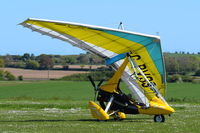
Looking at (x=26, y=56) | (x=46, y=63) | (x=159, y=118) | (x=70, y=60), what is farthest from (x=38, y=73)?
(x=159, y=118)

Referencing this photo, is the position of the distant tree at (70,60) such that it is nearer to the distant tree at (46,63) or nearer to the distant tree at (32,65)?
the distant tree at (46,63)

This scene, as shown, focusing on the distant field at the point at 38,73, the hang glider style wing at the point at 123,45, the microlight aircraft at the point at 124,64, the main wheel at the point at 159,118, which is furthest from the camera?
the distant field at the point at 38,73

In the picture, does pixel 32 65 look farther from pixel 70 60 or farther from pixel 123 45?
pixel 123 45

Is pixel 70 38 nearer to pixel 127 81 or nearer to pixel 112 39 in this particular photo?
pixel 112 39

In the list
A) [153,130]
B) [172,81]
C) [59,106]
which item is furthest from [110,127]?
[172,81]

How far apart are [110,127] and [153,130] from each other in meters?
1.64

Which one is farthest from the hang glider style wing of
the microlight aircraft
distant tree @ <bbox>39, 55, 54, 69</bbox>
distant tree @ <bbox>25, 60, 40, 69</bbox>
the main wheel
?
distant tree @ <bbox>25, 60, 40, 69</bbox>

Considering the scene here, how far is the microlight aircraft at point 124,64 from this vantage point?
2203 cm

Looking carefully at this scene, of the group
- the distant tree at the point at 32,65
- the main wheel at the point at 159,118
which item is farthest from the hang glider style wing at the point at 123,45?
the distant tree at the point at 32,65

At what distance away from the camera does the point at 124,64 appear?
76.1 ft

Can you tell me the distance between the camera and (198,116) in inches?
1009

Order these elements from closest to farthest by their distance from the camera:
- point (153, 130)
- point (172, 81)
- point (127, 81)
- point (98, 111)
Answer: point (153, 130), point (98, 111), point (127, 81), point (172, 81)

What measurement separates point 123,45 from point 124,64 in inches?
28.3

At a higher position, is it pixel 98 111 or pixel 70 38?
pixel 70 38
